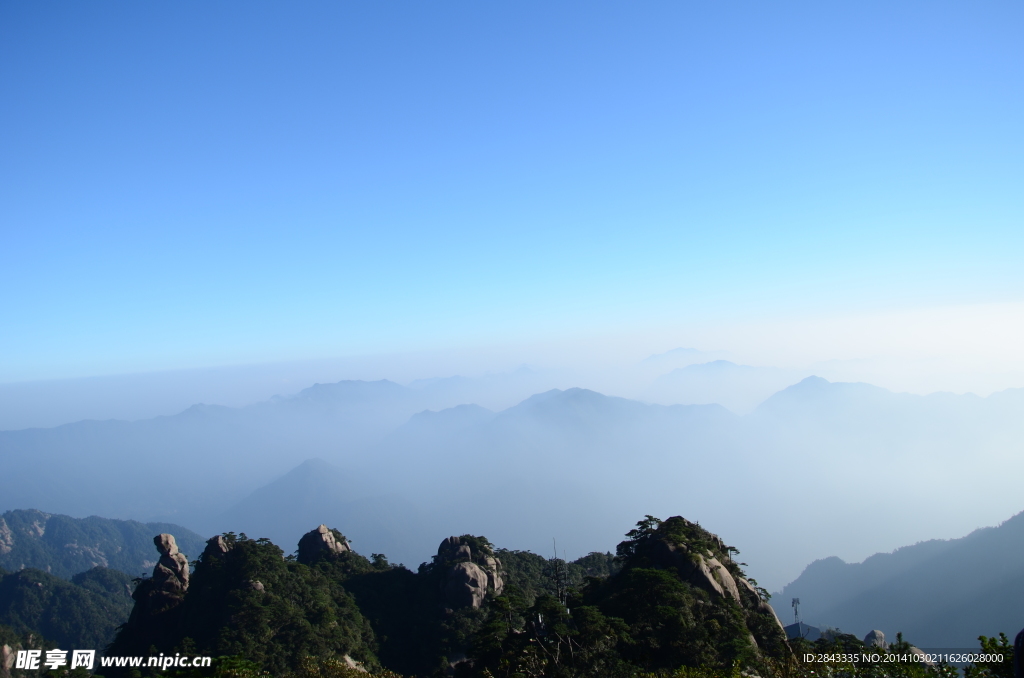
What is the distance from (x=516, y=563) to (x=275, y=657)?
34.2 meters

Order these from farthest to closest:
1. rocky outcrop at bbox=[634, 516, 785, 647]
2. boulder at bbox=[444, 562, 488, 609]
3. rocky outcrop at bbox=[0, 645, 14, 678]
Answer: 1. rocky outcrop at bbox=[0, 645, 14, 678]
2. boulder at bbox=[444, 562, 488, 609]
3. rocky outcrop at bbox=[634, 516, 785, 647]

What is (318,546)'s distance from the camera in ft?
182

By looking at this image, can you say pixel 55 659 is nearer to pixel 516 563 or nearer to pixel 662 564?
pixel 662 564

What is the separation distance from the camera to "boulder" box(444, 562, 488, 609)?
48.9 metres

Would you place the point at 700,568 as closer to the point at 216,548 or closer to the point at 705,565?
the point at 705,565

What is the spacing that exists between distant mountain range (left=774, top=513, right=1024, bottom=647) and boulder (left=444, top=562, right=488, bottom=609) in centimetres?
12124

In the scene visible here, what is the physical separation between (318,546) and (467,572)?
1683 centimetres

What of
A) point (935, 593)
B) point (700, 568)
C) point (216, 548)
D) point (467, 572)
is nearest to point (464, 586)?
point (467, 572)

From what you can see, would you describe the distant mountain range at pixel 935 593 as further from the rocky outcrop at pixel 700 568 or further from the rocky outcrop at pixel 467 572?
the rocky outcrop at pixel 467 572

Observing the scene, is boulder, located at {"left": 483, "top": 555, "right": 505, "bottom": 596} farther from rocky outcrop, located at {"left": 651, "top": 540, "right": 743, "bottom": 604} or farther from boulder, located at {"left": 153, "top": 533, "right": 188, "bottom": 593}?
boulder, located at {"left": 153, "top": 533, "right": 188, "bottom": 593}

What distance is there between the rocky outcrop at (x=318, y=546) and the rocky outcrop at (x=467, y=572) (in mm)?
10863

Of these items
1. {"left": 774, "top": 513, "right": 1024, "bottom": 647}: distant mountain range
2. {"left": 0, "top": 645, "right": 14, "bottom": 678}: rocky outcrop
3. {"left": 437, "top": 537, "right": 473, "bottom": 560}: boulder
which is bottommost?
{"left": 774, "top": 513, "right": 1024, "bottom": 647}: distant mountain range

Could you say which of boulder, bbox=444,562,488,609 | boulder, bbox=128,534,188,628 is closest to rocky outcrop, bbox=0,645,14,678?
boulder, bbox=128,534,188,628

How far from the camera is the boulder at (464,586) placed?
4894 centimetres
